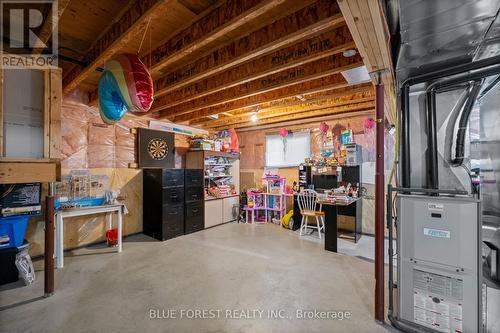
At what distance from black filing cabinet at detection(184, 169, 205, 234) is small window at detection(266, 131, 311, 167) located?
1902 millimetres

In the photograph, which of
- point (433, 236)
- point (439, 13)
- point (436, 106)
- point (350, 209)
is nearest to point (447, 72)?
point (436, 106)

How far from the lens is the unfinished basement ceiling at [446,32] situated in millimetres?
1210

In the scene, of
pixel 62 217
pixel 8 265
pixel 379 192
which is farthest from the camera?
pixel 62 217

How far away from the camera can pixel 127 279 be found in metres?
2.65

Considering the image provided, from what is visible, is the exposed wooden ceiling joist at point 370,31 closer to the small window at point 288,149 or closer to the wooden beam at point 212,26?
the wooden beam at point 212,26

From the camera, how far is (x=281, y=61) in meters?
2.42

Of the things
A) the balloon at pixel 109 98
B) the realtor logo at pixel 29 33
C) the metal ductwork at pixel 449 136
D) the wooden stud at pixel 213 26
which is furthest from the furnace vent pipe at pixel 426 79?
the realtor logo at pixel 29 33

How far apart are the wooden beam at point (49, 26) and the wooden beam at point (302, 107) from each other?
3005mm

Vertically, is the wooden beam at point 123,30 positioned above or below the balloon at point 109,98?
above

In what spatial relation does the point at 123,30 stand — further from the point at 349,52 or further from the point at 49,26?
the point at 349,52

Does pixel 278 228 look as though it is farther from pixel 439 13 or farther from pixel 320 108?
pixel 439 13

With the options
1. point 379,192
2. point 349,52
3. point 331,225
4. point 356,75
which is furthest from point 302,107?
point 379,192

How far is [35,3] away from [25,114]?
3.82ft

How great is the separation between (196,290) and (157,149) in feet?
10.7
